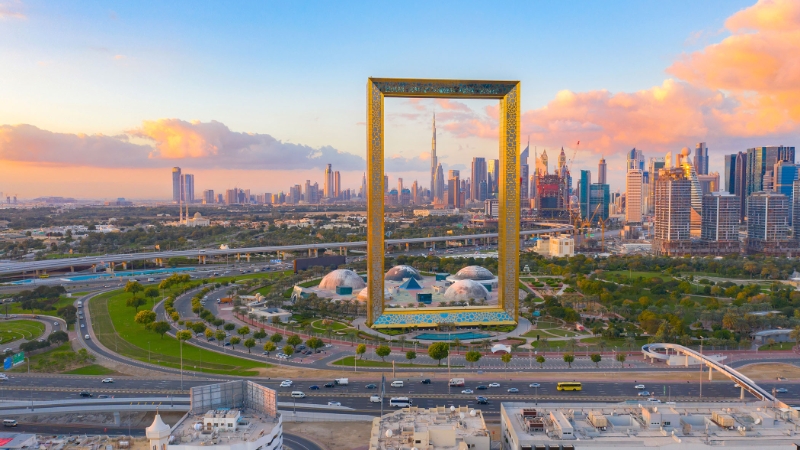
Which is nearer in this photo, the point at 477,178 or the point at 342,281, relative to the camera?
the point at 342,281

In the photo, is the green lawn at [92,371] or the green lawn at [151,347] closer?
the green lawn at [92,371]

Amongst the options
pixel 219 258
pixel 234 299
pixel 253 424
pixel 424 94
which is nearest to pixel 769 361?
pixel 424 94

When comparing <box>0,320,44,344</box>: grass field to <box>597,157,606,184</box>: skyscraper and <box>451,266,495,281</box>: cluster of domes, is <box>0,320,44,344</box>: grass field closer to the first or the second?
<box>451,266,495,281</box>: cluster of domes

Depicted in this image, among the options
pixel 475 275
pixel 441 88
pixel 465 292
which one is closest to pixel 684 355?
pixel 465 292

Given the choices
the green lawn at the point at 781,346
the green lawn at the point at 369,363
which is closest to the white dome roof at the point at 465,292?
the green lawn at the point at 369,363

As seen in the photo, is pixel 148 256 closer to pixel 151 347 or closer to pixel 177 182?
pixel 151 347

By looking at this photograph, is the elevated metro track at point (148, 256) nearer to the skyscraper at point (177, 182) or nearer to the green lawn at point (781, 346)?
the green lawn at point (781, 346)

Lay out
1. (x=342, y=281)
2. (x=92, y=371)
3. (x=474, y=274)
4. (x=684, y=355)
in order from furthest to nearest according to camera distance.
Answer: (x=474, y=274), (x=342, y=281), (x=684, y=355), (x=92, y=371)
